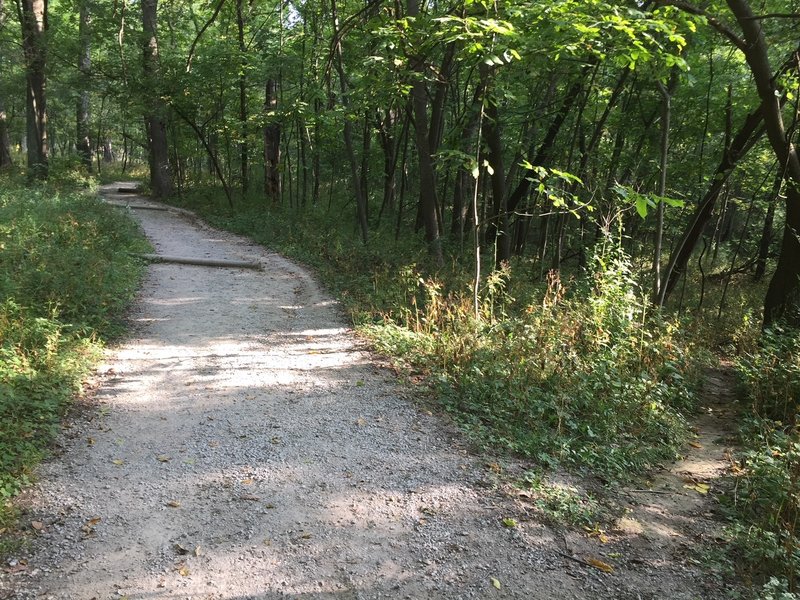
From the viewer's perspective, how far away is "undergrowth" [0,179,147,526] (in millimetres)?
4086

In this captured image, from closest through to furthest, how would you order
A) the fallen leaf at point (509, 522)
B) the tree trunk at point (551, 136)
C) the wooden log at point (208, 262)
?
the fallen leaf at point (509, 522), the tree trunk at point (551, 136), the wooden log at point (208, 262)

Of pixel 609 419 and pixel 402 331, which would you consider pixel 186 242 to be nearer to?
pixel 402 331

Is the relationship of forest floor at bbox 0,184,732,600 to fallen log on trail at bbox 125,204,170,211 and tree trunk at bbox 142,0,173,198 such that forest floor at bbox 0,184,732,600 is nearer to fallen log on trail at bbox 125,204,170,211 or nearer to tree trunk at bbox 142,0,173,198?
tree trunk at bbox 142,0,173,198

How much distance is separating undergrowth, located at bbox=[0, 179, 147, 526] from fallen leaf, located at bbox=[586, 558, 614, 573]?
11.8 feet

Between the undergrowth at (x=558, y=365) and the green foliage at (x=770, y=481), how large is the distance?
68cm

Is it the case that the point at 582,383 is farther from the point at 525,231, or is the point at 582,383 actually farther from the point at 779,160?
the point at 525,231

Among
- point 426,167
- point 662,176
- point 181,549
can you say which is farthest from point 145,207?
point 181,549

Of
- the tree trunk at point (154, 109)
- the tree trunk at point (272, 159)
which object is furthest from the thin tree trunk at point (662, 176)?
the tree trunk at point (154, 109)

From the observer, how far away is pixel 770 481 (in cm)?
398

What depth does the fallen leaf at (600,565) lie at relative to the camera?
322 cm

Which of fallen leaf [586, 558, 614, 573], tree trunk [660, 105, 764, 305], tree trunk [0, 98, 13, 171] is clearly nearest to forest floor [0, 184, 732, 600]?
fallen leaf [586, 558, 614, 573]

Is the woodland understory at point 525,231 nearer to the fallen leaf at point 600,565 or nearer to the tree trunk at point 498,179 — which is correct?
the tree trunk at point 498,179

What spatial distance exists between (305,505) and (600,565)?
1949 millimetres

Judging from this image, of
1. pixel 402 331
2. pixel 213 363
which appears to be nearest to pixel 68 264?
pixel 213 363
